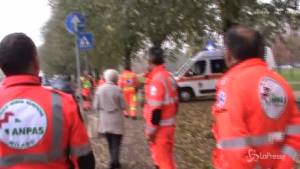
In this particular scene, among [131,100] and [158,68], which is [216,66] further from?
[158,68]

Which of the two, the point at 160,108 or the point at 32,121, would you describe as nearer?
the point at 32,121

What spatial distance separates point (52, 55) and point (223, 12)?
50803mm

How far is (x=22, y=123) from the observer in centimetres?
346

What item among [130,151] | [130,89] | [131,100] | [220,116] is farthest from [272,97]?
[130,89]

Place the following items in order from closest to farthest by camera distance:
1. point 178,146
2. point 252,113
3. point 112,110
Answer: point 252,113
point 112,110
point 178,146

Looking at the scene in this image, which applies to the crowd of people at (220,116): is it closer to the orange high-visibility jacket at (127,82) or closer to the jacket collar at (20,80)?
the jacket collar at (20,80)

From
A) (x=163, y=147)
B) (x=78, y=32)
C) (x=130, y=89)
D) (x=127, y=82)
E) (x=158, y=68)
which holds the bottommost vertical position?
(x=163, y=147)

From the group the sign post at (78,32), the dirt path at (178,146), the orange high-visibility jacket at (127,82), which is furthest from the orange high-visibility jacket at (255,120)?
the orange high-visibility jacket at (127,82)

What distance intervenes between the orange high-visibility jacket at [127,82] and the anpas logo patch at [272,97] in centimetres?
1555

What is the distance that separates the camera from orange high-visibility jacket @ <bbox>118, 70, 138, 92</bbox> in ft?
64.3

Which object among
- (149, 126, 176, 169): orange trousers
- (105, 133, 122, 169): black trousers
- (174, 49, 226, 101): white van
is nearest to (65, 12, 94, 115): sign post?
(105, 133, 122, 169): black trousers

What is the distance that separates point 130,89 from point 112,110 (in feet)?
31.2

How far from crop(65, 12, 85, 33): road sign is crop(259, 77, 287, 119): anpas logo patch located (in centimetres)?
1127

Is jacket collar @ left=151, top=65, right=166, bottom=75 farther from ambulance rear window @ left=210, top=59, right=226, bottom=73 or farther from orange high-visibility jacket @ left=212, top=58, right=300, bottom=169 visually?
ambulance rear window @ left=210, top=59, right=226, bottom=73
